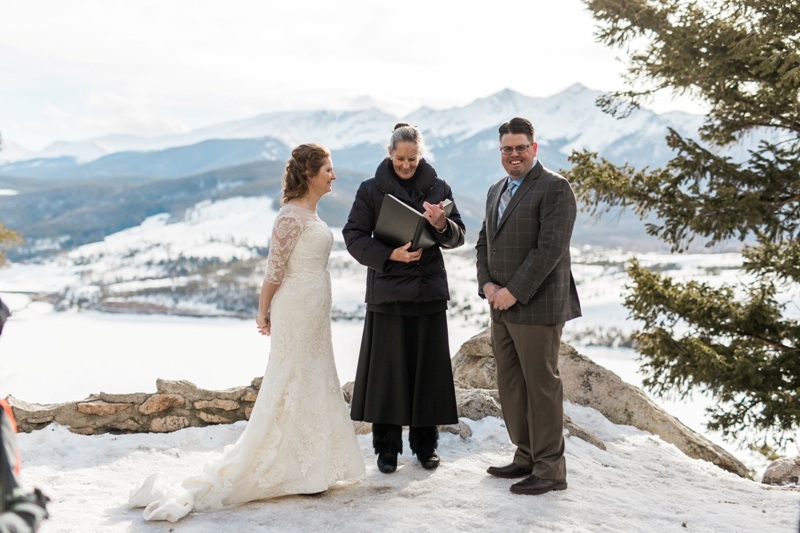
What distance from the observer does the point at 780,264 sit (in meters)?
9.28

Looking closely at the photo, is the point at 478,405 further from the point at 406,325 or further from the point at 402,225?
the point at 402,225

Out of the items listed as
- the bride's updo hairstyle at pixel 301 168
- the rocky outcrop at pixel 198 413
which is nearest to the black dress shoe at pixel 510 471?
the rocky outcrop at pixel 198 413

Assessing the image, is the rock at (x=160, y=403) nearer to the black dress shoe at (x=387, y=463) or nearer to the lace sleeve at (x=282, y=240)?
the black dress shoe at (x=387, y=463)

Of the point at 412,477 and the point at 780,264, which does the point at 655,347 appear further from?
the point at 412,477

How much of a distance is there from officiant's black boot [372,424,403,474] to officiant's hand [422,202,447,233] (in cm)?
149

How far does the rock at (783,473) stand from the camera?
7.08 meters

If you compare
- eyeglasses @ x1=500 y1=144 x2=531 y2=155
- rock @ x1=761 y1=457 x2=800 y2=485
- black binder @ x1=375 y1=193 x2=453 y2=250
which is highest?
eyeglasses @ x1=500 y1=144 x2=531 y2=155

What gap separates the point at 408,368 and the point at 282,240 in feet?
4.30

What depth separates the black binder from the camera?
4656 mm

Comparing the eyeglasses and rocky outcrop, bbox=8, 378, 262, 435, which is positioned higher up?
the eyeglasses

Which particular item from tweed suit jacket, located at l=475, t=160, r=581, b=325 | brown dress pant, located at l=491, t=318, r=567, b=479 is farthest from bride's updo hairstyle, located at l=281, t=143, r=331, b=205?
brown dress pant, located at l=491, t=318, r=567, b=479

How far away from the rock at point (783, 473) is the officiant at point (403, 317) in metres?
4.19

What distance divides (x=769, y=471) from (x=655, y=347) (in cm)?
269

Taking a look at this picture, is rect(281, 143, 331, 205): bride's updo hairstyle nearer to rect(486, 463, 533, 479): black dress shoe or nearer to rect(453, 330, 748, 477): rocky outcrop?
rect(486, 463, 533, 479): black dress shoe
